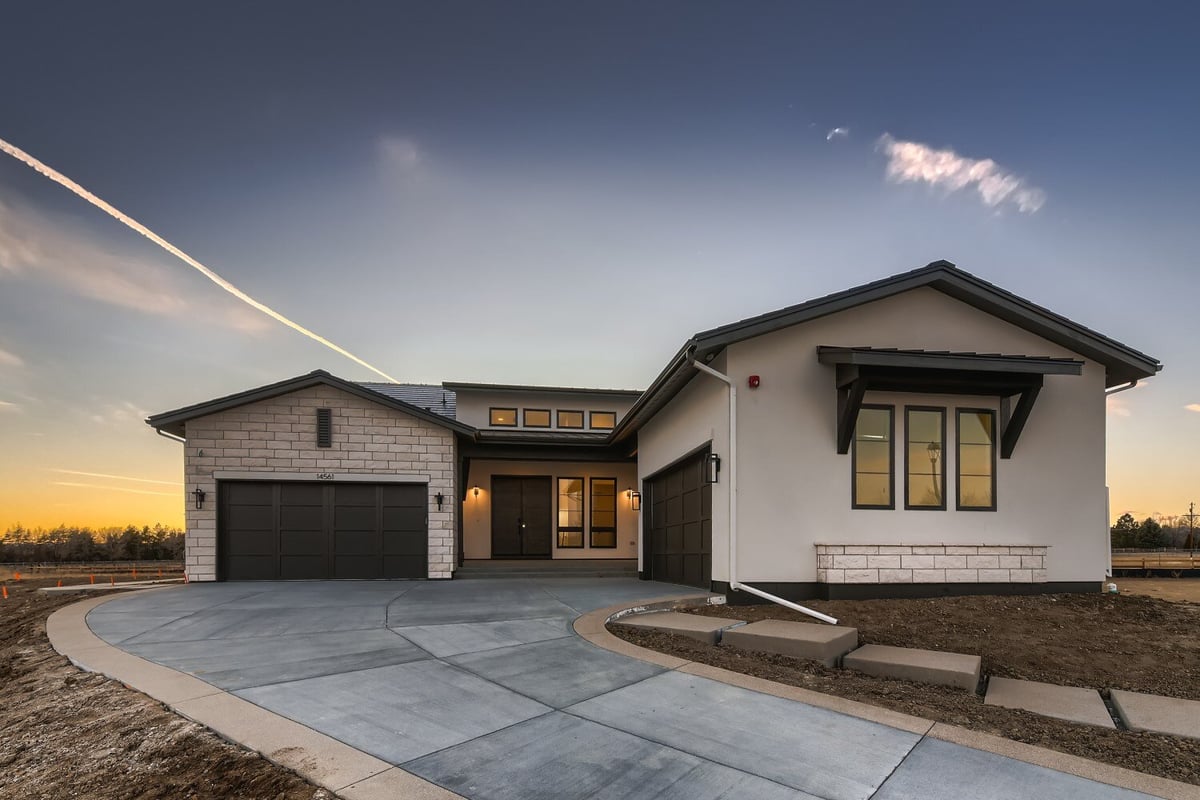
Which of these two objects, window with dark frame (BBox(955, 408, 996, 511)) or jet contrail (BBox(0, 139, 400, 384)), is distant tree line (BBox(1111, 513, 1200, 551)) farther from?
jet contrail (BBox(0, 139, 400, 384))

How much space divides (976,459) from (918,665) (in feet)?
15.5

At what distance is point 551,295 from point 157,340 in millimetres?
8997

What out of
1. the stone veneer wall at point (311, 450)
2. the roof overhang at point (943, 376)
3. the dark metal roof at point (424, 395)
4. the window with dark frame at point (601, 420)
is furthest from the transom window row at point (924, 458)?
the dark metal roof at point (424, 395)

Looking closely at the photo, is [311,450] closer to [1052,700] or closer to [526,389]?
[526,389]

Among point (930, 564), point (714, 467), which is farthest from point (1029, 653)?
point (714, 467)

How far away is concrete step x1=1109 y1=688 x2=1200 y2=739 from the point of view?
12.4 ft

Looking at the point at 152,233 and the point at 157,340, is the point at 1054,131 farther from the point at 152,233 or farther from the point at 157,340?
the point at 157,340

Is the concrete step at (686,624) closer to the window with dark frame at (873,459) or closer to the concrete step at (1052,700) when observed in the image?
the concrete step at (1052,700)

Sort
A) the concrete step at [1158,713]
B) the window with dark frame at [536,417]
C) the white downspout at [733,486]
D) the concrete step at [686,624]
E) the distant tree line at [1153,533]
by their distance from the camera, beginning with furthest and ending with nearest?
1. the distant tree line at [1153,533]
2. the window with dark frame at [536,417]
3. the white downspout at [733,486]
4. the concrete step at [686,624]
5. the concrete step at [1158,713]

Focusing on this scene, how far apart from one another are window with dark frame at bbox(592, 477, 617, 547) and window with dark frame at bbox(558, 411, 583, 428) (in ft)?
5.83

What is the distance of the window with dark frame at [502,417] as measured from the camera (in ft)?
57.7

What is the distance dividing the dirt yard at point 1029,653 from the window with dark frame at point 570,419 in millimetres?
10634

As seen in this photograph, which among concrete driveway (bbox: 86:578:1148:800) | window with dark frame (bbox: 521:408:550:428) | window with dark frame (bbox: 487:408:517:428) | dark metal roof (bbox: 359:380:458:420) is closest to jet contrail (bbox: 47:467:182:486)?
dark metal roof (bbox: 359:380:458:420)

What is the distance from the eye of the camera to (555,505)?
17219mm
